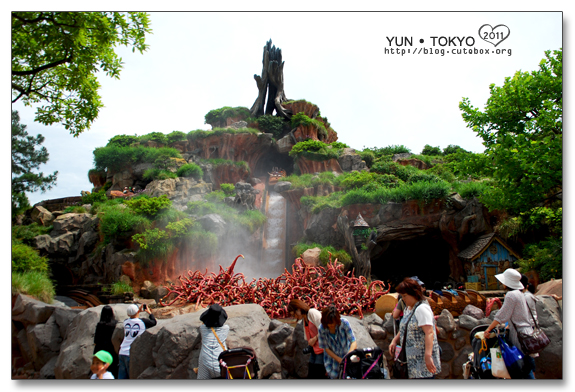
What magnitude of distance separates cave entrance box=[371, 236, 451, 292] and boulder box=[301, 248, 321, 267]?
2.75m

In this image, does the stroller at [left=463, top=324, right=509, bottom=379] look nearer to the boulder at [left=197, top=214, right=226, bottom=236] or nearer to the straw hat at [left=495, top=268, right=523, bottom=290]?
the straw hat at [left=495, top=268, right=523, bottom=290]

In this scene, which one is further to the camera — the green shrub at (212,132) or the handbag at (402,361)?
the green shrub at (212,132)

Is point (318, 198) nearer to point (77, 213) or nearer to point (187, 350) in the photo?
point (77, 213)

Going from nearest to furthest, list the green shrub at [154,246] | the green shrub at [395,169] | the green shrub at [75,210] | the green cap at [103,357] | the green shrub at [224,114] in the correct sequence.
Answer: the green cap at [103,357]
the green shrub at [154,246]
the green shrub at [75,210]
the green shrub at [395,169]
the green shrub at [224,114]

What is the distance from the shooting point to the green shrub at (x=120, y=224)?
13.0 meters

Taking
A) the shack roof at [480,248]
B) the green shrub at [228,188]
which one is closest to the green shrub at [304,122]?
the green shrub at [228,188]

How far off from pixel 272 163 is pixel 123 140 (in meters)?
10.5

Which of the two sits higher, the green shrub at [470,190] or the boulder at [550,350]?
the green shrub at [470,190]

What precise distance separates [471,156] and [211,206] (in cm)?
974

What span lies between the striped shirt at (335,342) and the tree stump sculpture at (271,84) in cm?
2437

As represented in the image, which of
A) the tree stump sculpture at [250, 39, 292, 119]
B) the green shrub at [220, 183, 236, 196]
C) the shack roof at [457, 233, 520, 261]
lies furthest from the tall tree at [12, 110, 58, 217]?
the tree stump sculpture at [250, 39, 292, 119]

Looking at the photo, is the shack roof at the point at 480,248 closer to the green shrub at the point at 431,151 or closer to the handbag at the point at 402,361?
the handbag at the point at 402,361

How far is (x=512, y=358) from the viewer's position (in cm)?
311

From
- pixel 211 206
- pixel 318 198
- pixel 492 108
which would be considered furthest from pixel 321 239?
pixel 492 108
